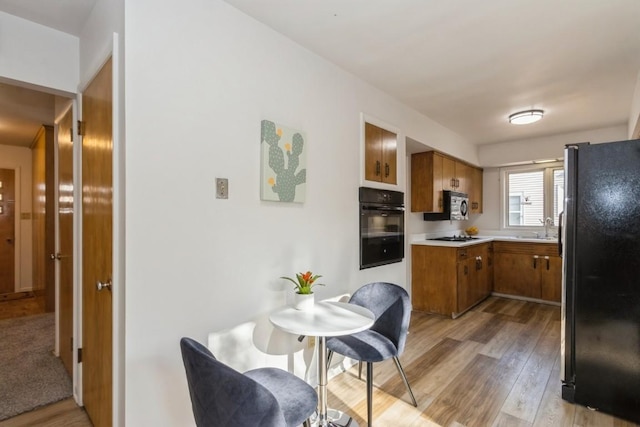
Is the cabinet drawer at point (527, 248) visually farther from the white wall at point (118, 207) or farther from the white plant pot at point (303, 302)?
→ the white wall at point (118, 207)

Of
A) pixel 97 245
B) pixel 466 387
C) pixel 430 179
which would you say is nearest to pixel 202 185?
pixel 97 245

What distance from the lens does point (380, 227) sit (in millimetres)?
3113

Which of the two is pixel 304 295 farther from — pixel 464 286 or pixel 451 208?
pixel 451 208

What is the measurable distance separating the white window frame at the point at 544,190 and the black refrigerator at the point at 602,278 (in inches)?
136

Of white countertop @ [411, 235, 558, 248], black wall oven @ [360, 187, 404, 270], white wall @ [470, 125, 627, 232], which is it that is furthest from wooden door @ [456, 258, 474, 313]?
white wall @ [470, 125, 627, 232]

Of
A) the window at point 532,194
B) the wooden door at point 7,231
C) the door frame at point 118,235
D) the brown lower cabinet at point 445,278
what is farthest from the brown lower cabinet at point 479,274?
the wooden door at point 7,231

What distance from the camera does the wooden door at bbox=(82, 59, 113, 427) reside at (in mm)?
1704

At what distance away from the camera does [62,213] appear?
258 centimetres

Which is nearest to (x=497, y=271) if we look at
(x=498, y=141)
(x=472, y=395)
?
(x=498, y=141)

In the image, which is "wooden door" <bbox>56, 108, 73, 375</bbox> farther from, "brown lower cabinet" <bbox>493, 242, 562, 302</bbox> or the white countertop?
"brown lower cabinet" <bbox>493, 242, 562, 302</bbox>

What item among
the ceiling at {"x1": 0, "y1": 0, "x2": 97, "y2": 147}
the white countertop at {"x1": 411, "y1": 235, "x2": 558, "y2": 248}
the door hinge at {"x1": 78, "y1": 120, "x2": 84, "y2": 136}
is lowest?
the white countertop at {"x1": 411, "y1": 235, "x2": 558, "y2": 248}

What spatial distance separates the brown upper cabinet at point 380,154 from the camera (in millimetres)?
2957

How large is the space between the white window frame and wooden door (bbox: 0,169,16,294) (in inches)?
320

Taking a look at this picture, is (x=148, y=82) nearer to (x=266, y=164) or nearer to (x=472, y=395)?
(x=266, y=164)
